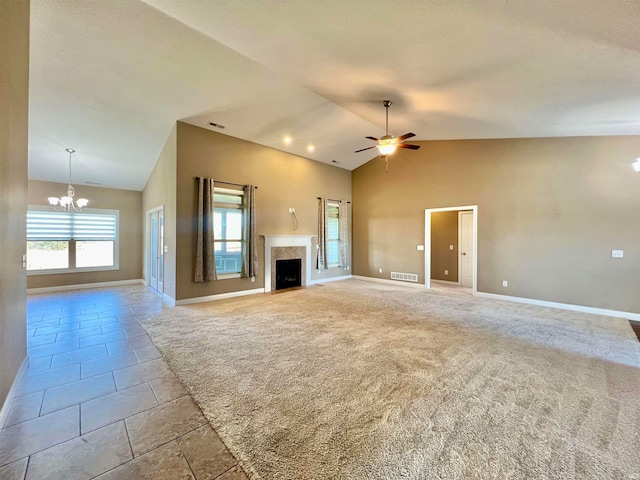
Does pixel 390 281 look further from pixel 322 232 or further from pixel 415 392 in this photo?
pixel 415 392

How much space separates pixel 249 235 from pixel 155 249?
2575 mm

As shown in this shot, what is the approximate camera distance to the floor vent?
24.2 feet

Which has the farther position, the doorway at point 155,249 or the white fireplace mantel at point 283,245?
the white fireplace mantel at point 283,245

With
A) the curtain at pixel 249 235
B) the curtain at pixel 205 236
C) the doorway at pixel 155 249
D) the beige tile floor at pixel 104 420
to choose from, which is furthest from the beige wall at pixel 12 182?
the curtain at pixel 249 235

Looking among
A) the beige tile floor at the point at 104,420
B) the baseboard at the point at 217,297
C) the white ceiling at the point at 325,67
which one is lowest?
the beige tile floor at the point at 104,420

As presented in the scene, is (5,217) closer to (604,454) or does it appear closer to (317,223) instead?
(604,454)

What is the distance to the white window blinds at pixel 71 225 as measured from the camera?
6258 mm

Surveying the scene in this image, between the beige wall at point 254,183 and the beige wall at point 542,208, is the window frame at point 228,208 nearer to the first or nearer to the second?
the beige wall at point 254,183

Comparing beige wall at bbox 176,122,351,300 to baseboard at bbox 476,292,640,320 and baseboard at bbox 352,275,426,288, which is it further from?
baseboard at bbox 476,292,640,320

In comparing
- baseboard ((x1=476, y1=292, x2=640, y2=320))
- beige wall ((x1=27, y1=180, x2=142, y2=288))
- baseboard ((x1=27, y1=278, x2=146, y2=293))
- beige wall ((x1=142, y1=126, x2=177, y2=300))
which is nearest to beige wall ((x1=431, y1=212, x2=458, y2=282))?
baseboard ((x1=476, y1=292, x2=640, y2=320))

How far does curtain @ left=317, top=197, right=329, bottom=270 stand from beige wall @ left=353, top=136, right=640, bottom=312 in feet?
7.50

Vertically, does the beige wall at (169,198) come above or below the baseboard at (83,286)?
above

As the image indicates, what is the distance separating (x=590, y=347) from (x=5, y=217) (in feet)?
20.1

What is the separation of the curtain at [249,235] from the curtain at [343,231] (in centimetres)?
318
